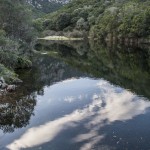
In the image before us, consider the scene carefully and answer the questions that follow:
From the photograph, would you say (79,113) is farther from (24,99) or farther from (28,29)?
(28,29)

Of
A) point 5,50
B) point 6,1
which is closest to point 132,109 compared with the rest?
point 5,50

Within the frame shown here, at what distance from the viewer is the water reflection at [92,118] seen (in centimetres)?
2930

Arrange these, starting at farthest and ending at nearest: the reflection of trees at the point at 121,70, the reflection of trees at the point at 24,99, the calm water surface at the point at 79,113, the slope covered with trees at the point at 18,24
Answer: the slope covered with trees at the point at 18,24
the reflection of trees at the point at 121,70
the reflection of trees at the point at 24,99
the calm water surface at the point at 79,113

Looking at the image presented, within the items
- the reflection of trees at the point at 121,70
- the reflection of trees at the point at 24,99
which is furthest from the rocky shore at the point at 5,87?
the reflection of trees at the point at 121,70

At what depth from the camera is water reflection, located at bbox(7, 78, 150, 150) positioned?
2930 cm

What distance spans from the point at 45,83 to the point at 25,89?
9684mm

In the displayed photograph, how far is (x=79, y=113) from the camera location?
124 feet

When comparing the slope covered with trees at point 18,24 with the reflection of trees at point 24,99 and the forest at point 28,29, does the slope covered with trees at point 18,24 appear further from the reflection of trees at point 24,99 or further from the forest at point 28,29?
the reflection of trees at point 24,99

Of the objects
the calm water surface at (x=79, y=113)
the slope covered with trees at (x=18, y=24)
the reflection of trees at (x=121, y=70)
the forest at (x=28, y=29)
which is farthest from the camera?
the slope covered with trees at (x=18, y=24)

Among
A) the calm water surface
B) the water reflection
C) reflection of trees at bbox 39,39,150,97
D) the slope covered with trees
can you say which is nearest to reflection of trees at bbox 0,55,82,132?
the calm water surface

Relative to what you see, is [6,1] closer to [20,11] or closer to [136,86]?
[20,11]

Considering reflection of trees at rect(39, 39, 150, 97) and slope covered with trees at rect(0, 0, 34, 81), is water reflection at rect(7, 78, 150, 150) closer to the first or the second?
reflection of trees at rect(39, 39, 150, 97)

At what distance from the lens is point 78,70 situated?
74.4m

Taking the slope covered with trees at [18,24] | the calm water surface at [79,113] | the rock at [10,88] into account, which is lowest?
the calm water surface at [79,113]
